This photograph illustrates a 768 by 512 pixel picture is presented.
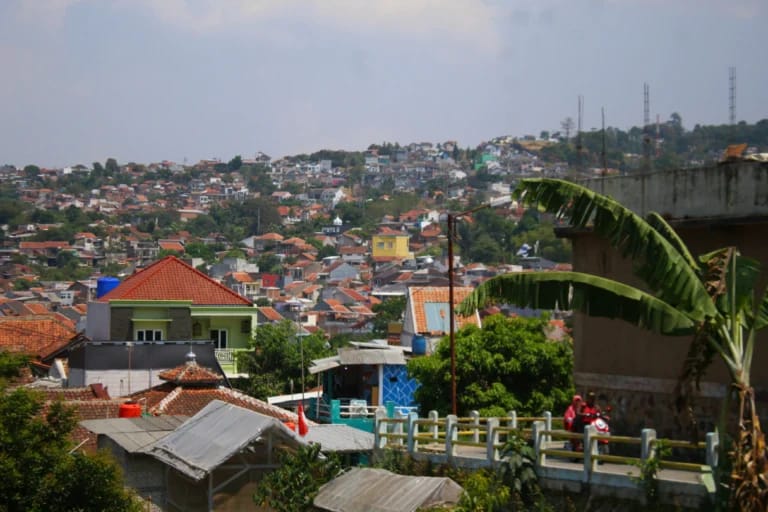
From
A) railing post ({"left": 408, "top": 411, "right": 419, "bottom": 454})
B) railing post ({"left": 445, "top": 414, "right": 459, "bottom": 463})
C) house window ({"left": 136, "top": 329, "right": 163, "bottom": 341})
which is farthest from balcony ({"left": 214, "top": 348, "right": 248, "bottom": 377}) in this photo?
railing post ({"left": 445, "top": 414, "right": 459, "bottom": 463})

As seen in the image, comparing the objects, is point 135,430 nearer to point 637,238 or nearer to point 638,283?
point 638,283

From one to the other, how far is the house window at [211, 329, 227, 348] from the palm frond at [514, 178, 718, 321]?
34551 millimetres

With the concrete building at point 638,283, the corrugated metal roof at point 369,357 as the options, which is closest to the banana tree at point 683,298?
the concrete building at point 638,283

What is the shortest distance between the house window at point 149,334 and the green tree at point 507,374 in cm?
1550

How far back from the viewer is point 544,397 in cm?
3048

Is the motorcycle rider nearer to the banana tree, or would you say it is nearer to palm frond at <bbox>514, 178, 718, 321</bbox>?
the banana tree

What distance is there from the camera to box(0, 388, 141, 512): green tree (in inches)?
768

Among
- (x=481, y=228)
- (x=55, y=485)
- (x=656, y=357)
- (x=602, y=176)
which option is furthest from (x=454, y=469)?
(x=481, y=228)

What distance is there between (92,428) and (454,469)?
8266mm

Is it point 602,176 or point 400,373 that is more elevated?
point 602,176

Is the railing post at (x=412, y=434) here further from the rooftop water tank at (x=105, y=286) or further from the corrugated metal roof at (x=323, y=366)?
the rooftop water tank at (x=105, y=286)

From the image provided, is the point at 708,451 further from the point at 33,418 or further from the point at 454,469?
the point at 33,418

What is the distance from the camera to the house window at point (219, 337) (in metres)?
48.5

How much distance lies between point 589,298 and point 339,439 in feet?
29.3
